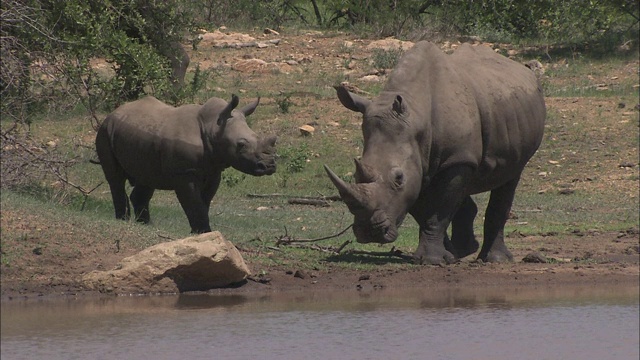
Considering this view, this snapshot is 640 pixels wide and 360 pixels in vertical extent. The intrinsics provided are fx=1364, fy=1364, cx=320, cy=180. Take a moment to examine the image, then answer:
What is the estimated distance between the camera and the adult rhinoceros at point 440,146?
11.7m

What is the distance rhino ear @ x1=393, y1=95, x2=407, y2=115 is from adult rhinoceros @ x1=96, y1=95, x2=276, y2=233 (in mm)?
2833

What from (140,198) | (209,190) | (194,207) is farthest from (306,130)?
(194,207)

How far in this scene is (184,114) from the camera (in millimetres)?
14648

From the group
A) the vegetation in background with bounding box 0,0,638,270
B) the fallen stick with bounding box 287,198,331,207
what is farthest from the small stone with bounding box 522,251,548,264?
the fallen stick with bounding box 287,198,331,207

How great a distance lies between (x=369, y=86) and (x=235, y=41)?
4.90 metres

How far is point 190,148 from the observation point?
1431cm

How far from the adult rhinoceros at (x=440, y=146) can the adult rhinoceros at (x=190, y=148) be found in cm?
228

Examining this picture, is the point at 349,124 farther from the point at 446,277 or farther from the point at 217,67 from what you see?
the point at 446,277

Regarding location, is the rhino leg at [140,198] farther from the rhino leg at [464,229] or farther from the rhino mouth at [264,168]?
the rhino leg at [464,229]

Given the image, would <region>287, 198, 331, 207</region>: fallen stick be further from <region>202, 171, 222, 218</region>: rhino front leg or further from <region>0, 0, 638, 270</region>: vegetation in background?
<region>202, 171, 222, 218</region>: rhino front leg

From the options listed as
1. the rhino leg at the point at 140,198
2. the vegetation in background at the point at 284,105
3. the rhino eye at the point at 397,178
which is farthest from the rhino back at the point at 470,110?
the rhino leg at the point at 140,198

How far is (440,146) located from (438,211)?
0.62m

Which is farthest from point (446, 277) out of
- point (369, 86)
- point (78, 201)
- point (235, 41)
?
point (235, 41)

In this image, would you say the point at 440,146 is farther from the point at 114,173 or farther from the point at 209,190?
the point at 114,173
